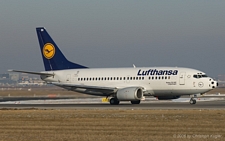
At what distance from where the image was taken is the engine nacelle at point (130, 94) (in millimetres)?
53375

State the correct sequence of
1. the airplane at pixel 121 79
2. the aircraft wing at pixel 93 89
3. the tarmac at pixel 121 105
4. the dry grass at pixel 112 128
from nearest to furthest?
the dry grass at pixel 112 128 < the tarmac at pixel 121 105 < the airplane at pixel 121 79 < the aircraft wing at pixel 93 89

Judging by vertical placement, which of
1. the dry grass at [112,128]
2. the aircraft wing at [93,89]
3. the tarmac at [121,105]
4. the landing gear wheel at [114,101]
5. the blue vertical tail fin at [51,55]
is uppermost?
the blue vertical tail fin at [51,55]

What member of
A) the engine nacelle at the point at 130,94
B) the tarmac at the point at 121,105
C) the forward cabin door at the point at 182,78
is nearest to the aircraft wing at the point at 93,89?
the tarmac at the point at 121,105

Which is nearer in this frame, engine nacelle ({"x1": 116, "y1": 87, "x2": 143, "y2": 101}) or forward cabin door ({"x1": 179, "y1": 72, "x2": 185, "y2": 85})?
engine nacelle ({"x1": 116, "y1": 87, "x2": 143, "y2": 101})

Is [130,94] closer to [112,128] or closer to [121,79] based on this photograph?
[121,79]

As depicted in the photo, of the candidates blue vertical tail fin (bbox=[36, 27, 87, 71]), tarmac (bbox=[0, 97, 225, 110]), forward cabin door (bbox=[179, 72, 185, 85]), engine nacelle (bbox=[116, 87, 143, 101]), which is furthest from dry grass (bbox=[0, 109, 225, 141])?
blue vertical tail fin (bbox=[36, 27, 87, 71])

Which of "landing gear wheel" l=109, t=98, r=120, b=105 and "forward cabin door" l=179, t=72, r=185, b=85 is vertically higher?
"forward cabin door" l=179, t=72, r=185, b=85

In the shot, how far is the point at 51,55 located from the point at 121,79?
35.5ft

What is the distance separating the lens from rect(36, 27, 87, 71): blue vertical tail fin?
207 ft

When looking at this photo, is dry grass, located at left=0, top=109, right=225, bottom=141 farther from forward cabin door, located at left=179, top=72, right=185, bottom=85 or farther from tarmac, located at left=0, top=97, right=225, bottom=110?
forward cabin door, located at left=179, top=72, right=185, bottom=85

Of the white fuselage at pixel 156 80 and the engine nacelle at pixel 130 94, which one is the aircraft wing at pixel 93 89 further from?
the engine nacelle at pixel 130 94

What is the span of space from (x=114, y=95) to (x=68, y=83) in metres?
7.04

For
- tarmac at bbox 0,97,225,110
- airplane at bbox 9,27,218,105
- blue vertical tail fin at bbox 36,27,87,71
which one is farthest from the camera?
blue vertical tail fin at bbox 36,27,87,71

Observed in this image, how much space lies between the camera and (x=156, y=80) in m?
54.7
